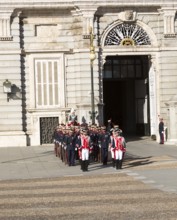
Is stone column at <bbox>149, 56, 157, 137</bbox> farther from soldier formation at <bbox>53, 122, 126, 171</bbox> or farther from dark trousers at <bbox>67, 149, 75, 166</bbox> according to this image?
dark trousers at <bbox>67, 149, 75, 166</bbox>

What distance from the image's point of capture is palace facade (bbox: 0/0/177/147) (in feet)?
116

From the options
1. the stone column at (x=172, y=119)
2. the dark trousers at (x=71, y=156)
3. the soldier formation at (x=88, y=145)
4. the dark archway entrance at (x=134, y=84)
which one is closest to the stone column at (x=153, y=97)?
the dark archway entrance at (x=134, y=84)

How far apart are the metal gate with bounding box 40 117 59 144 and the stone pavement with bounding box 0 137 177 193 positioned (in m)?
3.02

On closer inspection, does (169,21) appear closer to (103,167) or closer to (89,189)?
(103,167)

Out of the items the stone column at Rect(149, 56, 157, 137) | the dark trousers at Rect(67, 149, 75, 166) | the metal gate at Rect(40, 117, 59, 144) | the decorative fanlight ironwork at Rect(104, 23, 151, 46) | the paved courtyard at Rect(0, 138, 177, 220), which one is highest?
the decorative fanlight ironwork at Rect(104, 23, 151, 46)

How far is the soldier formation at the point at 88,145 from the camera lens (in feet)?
74.5

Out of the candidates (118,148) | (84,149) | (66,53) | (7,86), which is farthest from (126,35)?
(84,149)

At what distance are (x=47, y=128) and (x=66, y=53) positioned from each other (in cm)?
458

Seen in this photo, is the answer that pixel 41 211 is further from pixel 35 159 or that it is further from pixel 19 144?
pixel 19 144

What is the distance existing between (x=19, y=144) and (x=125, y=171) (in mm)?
14102

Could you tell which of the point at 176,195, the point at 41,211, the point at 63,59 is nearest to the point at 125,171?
the point at 176,195

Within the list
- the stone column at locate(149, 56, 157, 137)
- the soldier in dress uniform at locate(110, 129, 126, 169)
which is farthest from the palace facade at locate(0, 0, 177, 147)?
the soldier in dress uniform at locate(110, 129, 126, 169)

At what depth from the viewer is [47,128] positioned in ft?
119

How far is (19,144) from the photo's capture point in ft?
115
